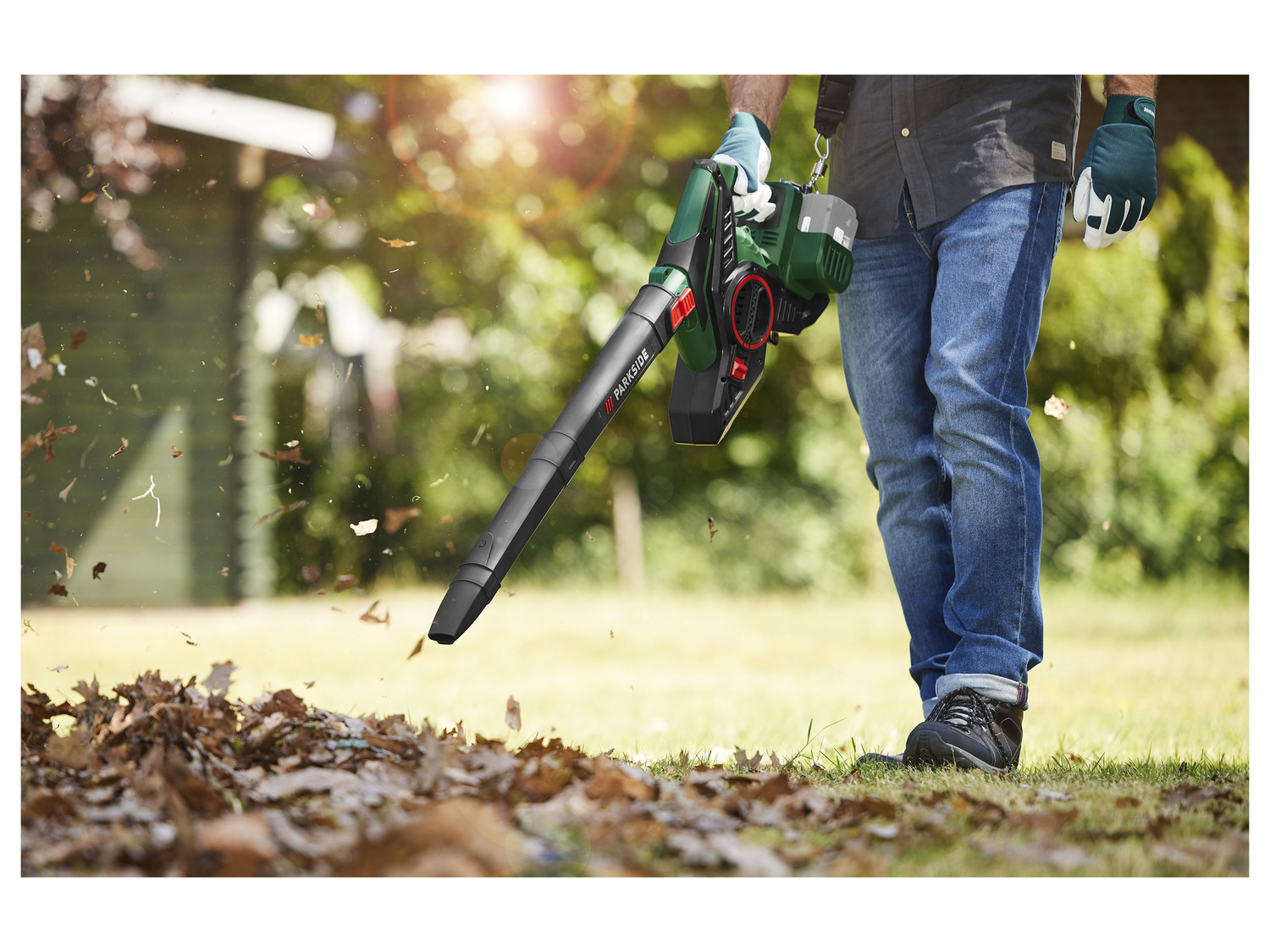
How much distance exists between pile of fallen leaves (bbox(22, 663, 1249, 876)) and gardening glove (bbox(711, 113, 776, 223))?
1250 millimetres

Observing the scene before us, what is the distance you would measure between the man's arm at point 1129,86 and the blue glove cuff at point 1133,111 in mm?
11

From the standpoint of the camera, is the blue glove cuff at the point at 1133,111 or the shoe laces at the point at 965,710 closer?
the shoe laces at the point at 965,710

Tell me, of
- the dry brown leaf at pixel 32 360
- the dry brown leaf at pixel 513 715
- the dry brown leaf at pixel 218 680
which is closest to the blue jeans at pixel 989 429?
the dry brown leaf at pixel 513 715

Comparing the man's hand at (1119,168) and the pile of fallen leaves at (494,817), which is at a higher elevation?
the man's hand at (1119,168)

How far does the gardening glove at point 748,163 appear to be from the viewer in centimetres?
220

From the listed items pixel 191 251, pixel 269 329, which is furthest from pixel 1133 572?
pixel 191 251

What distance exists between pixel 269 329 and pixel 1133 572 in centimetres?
678

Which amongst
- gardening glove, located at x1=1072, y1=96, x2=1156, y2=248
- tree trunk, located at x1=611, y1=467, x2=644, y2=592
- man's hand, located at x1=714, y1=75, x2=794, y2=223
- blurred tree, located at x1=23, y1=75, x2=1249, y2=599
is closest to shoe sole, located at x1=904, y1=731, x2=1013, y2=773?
gardening glove, located at x1=1072, y1=96, x2=1156, y2=248

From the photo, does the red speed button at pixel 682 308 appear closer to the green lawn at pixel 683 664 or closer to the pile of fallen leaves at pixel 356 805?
the pile of fallen leaves at pixel 356 805

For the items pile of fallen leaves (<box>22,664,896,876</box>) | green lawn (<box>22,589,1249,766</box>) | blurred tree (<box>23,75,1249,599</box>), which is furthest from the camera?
blurred tree (<box>23,75,1249,599</box>)

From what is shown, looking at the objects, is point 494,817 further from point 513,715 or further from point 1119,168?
point 1119,168

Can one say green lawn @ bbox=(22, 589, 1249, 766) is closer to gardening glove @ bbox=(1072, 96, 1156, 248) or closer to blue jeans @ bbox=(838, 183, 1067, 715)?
blue jeans @ bbox=(838, 183, 1067, 715)

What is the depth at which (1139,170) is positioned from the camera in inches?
82.0

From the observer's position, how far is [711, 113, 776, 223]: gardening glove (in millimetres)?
2195
